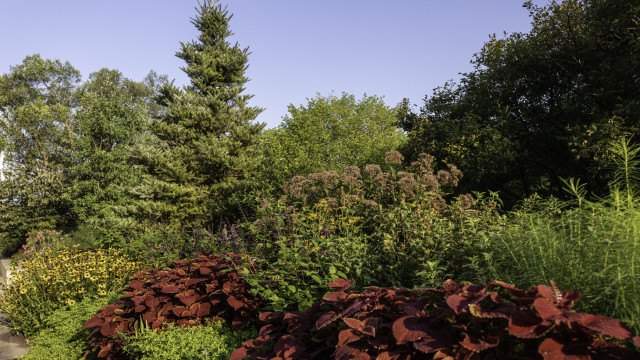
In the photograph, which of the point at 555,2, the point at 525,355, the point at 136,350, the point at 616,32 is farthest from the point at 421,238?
the point at 555,2

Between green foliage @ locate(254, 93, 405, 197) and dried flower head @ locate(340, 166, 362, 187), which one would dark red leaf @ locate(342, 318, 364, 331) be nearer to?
dried flower head @ locate(340, 166, 362, 187)

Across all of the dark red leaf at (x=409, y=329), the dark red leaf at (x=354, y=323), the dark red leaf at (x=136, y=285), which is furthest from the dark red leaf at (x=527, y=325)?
the dark red leaf at (x=136, y=285)

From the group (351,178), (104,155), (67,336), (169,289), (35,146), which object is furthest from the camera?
(35,146)

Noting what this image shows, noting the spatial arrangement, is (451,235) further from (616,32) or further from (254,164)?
(254,164)

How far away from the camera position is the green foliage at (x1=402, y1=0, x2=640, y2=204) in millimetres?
7801

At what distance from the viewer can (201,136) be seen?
15.5m

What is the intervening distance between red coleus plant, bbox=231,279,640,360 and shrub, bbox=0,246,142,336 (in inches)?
162

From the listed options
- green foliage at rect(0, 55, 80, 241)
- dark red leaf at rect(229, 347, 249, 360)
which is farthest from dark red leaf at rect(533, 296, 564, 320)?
green foliage at rect(0, 55, 80, 241)

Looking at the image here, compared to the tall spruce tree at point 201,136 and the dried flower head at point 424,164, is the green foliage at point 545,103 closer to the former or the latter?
the dried flower head at point 424,164

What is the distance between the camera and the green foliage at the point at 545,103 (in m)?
7.80

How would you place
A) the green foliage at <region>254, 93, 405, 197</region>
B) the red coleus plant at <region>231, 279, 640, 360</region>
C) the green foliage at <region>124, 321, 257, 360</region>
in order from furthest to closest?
the green foliage at <region>254, 93, 405, 197</region>, the green foliage at <region>124, 321, 257, 360</region>, the red coleus plant at <region>231, 279, 640, 360</region>

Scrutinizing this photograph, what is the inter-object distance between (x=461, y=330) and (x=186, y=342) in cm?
244

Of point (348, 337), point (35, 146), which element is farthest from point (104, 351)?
point (35, 146)

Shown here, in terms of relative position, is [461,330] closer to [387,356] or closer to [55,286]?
[387,356]
